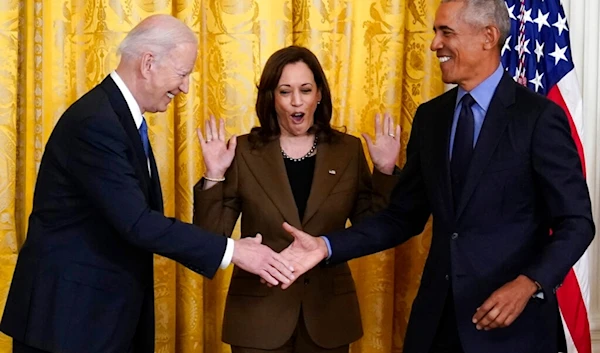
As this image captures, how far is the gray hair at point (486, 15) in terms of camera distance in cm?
273

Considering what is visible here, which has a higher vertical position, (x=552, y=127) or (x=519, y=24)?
(x=519, y=24)

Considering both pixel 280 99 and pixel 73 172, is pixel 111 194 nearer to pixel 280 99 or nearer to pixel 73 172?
pixel 73 172

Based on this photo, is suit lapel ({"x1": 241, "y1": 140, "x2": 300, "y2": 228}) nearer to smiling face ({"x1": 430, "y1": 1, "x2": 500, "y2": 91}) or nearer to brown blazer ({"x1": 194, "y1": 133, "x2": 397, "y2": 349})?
brown blazer ({"x1": 194, "y1": 133, "x2": 397, "y2": 349})

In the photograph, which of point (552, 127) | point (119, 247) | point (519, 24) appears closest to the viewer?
point (552, 127)

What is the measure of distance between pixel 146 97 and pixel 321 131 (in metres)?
0.76

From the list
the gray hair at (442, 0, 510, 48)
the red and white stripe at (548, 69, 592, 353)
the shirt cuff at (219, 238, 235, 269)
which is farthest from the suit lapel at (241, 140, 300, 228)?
the red and white stripe at (548, 69, 592, 353)

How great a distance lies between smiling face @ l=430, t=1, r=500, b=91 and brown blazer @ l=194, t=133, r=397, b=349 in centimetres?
66

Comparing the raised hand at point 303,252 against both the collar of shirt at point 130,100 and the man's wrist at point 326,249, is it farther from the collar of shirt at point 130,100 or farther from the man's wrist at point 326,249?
the collar of shirt at point 130,100

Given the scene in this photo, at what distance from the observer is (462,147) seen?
8.73ft

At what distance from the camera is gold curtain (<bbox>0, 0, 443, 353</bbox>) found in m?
4.12

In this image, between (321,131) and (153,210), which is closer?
(153,210)

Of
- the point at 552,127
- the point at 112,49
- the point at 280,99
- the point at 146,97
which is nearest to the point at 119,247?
the point at 146,97

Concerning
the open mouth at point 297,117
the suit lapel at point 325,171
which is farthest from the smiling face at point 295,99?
the suit lapel at point 325,171

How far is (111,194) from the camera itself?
8.59 feet
